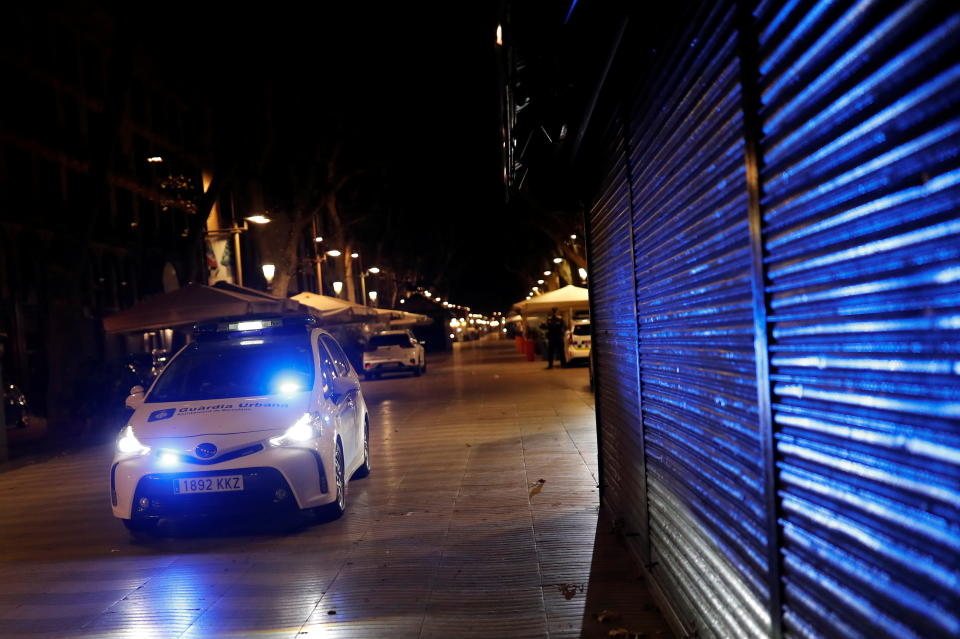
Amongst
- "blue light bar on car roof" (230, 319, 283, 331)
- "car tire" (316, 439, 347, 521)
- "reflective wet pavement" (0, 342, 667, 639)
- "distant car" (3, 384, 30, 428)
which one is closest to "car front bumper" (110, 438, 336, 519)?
"reflective wet pavement" (0, 342, 667, 639)

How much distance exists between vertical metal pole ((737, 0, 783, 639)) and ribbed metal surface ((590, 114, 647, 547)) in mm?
2626

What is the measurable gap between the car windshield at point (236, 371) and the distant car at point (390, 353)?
22984 mm

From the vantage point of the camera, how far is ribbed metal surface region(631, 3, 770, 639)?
118 inches

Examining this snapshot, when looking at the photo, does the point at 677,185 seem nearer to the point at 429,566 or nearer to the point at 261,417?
the point at 429,566

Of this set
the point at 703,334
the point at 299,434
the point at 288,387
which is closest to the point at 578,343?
the point at 288,387

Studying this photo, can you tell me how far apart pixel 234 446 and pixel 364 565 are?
1.86 meters

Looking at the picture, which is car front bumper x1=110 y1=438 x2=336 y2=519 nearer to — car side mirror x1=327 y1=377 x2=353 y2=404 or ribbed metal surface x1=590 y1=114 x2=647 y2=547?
car side mirror x1=327 y1=377 x2=353 y2=404

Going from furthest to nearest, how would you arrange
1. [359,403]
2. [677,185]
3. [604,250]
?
[359,403]
[604,250]
[677,185]

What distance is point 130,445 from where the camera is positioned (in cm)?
748

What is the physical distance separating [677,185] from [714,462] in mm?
1299

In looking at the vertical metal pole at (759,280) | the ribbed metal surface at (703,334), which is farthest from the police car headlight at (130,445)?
the vertical metal pole at (759,280)

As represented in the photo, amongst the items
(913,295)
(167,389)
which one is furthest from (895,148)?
(167,389)

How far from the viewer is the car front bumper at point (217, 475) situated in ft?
23.8

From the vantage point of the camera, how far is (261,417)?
7.51 meters
